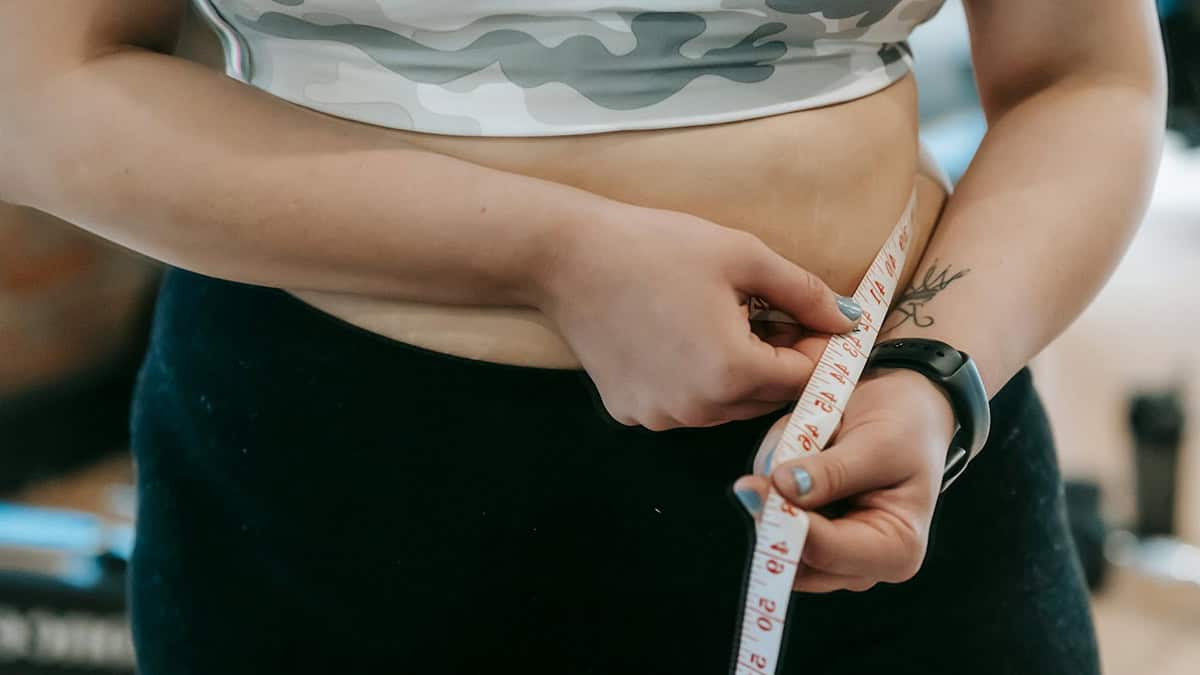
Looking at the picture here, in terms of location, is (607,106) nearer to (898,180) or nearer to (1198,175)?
(898,180)

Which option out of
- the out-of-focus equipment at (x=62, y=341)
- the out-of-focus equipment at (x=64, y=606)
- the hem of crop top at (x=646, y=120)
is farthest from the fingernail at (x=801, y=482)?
the out-of-focus equipment at (x=62, y=341)

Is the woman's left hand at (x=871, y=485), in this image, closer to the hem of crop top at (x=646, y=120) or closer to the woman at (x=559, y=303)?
the woman at (x=559, y=303)

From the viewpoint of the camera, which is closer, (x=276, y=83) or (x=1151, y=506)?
(x=276, y=83)

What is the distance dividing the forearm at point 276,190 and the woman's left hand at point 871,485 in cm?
21

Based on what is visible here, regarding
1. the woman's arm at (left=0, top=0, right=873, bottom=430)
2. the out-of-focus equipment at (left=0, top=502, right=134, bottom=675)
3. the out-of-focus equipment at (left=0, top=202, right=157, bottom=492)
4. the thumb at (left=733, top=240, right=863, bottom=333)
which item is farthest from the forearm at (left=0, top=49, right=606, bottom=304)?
the out-of-focus equipment at (left=0, top=202, right=157, bottom=492)

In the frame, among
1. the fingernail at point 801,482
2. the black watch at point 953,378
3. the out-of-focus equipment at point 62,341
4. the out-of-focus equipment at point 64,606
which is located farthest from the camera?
the out-of-focus equipment at point 62,341

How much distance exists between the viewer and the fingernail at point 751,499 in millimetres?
629

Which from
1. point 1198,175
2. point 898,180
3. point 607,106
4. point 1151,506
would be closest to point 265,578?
point 607,106

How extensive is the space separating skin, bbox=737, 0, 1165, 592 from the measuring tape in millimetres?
12

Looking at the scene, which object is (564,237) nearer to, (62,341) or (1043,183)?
(1043,183)

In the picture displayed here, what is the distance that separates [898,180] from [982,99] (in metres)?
0.21

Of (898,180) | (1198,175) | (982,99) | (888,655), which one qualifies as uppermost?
(1198,175)

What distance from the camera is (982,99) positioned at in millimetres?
988

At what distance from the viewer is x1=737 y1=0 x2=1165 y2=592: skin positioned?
26.3 inches
